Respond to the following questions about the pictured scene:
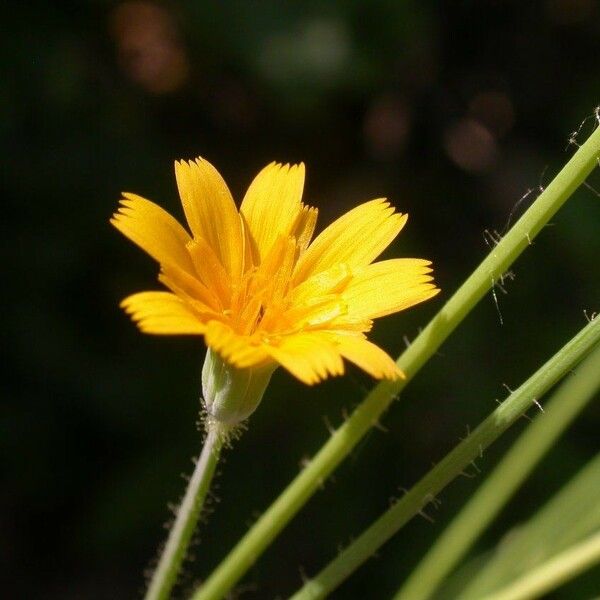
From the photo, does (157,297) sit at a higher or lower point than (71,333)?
higher

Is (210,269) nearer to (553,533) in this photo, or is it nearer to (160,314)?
(160,314)

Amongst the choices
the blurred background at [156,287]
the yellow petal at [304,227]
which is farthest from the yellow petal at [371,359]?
the blurred background at [156,287]

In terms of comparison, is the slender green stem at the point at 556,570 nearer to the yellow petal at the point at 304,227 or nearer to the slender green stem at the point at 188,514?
the slender green stem at the point at 188,514

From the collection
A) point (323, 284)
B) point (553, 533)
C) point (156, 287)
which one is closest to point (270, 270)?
point (323, 284)

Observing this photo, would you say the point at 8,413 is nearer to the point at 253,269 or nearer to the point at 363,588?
the point at 363,588

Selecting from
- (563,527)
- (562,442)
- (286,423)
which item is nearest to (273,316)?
(563,527)

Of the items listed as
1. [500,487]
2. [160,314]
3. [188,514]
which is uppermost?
[500,487]

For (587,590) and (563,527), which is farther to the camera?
(587,590)
